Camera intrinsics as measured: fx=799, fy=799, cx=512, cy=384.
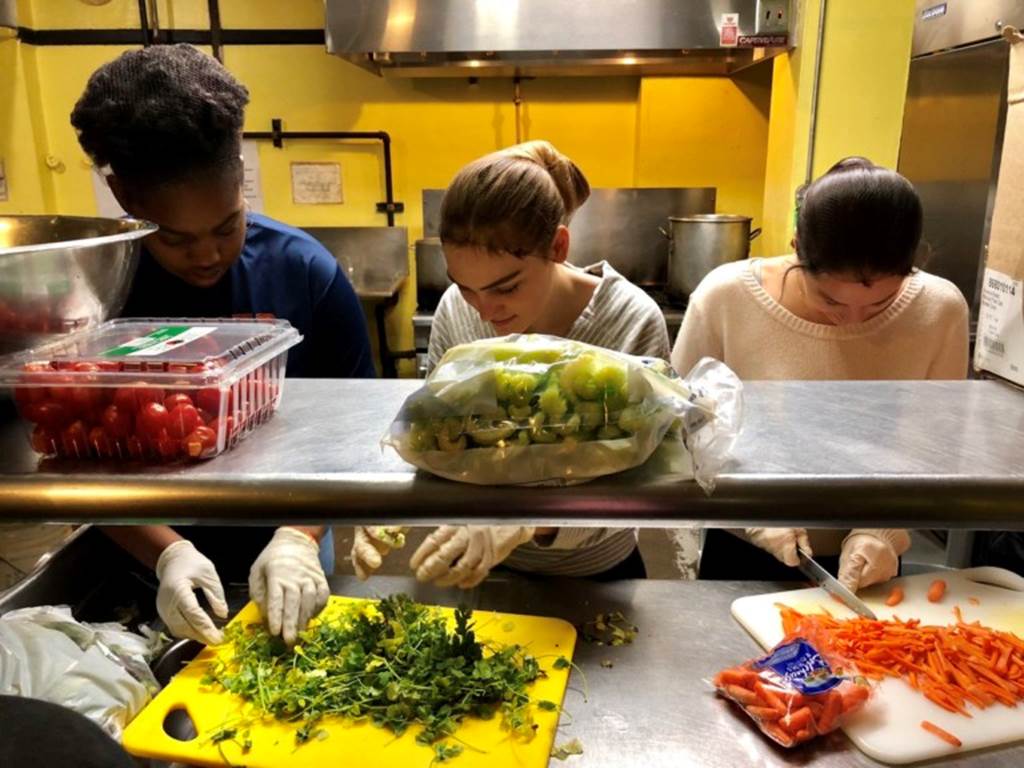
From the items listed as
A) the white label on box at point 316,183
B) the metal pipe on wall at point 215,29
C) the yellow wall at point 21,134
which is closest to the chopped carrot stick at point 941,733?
the white label on box at point 316,183

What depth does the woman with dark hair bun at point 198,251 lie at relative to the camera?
1303mm

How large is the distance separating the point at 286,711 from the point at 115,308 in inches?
25.9

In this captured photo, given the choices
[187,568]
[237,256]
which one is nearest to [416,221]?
[237,256]

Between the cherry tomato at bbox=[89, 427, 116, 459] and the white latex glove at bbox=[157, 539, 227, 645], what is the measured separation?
1.98 ft

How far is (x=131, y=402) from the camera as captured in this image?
760 mm

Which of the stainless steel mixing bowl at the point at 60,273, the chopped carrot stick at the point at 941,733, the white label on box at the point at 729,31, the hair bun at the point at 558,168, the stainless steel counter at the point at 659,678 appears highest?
Answer: the white label on box at the point at 729,31

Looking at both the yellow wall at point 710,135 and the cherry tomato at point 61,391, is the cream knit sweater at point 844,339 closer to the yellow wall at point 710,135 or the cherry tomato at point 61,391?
the cherry tomato at point 61,391

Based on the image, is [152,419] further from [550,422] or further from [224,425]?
[550,422]

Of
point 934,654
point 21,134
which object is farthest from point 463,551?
point 21,134

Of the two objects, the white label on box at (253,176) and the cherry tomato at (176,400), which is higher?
the white label on box at (253,176)

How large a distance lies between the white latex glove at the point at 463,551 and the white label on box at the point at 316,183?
3706mm

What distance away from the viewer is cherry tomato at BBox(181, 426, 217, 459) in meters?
0.76

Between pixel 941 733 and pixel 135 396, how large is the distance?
114cm

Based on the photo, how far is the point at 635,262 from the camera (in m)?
4.63
